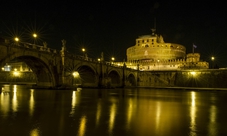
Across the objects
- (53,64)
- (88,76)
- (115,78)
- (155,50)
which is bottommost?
(115,78)

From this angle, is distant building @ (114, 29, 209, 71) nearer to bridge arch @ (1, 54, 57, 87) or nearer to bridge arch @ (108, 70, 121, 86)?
bridge arch @ (108, 70, 121, 86)

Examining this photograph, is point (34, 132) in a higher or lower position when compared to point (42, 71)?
lower

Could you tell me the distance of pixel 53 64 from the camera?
125 ft

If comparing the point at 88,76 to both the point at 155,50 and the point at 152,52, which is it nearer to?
the point at 152,52

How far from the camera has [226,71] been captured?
7256 cm

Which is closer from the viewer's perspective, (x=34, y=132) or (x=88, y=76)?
(x=34, y=132)

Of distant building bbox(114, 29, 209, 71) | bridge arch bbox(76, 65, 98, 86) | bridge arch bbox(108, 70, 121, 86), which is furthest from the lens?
distant building bbox(114, 29, 209, 71)

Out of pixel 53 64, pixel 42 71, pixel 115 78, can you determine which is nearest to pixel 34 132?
pixel 53 64

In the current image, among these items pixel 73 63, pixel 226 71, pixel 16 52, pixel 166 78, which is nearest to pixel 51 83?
pixel 73 63

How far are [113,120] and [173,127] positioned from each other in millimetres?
3696

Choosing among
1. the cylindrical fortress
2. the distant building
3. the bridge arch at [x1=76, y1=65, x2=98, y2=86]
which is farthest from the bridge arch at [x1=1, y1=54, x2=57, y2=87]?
the cylindrical fortress

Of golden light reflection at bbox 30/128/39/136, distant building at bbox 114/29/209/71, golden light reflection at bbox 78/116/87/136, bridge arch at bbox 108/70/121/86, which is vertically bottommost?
golden light reflection at bbox 78/116/87/136

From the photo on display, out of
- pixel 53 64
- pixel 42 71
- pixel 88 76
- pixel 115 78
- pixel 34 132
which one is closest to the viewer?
pixel 34 132

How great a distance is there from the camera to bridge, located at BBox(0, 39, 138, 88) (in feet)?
93.9
